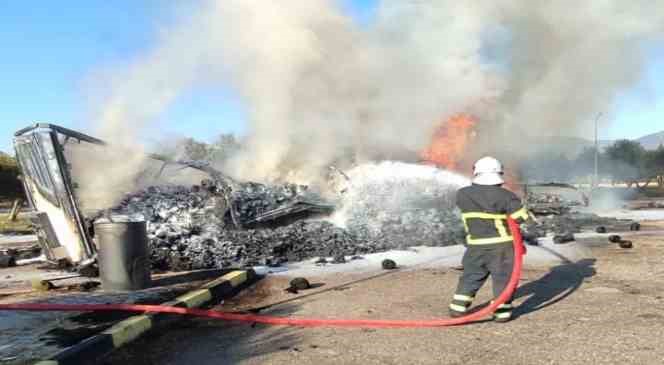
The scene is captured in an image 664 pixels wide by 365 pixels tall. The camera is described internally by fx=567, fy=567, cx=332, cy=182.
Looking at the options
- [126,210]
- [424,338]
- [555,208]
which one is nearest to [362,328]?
[424,338]

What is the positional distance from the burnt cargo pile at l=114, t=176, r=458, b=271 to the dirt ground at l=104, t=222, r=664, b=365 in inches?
108

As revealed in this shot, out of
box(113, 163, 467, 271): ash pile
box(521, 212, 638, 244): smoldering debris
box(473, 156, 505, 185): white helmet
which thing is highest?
box(473, 156, 505, 185): white helmet

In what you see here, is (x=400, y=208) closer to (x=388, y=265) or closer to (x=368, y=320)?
(x=388, y=265)

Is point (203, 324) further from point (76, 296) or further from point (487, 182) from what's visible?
point (487, 182)

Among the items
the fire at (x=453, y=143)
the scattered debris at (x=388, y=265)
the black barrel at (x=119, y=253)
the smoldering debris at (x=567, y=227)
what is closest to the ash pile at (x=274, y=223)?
the scattered debris at (x=388, y=265)

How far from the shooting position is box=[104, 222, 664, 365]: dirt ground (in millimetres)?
4136

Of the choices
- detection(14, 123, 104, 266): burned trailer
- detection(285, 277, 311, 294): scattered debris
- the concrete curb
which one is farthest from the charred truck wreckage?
detection(285, 277, 311, 294): scattered debris

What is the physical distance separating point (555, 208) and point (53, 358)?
16380 millimetres

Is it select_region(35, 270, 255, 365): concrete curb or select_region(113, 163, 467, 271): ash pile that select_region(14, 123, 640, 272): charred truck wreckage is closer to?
select_region(113, 163, 467, 271): ash pile

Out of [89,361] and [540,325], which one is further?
[540,325]

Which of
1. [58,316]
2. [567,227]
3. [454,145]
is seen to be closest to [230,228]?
[58,316]

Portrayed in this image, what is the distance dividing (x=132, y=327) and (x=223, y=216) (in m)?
5.44

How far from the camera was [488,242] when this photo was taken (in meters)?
5.28

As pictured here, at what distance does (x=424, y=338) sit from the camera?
4.63 m
